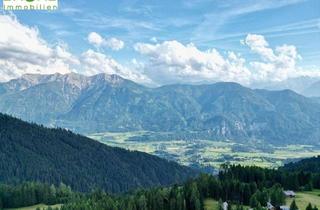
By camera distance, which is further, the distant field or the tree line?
the tree line

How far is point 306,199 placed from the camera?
146 m

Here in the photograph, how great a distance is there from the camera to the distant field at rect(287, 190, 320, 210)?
138 m

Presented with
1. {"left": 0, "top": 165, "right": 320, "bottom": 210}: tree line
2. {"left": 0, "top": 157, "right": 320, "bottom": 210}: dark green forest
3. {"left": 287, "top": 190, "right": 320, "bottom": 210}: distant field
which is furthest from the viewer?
{"left": 0, "top": 157, "right": 320, "bottom": 210}: dark green forest

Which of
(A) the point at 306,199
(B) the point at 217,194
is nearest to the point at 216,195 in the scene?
(B) the point at 217,194

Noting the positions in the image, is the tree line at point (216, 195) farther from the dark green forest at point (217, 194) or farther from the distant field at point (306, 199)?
the distant field at point (306, 199)

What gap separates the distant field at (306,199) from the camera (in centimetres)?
13775

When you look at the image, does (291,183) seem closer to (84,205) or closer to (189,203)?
(189,203)

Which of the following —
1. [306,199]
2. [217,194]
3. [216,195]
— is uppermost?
[217,194]

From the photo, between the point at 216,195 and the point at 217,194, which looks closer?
the point at 217,194

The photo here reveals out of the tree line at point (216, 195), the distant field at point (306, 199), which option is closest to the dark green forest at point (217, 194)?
the tree line at point (216, 195)

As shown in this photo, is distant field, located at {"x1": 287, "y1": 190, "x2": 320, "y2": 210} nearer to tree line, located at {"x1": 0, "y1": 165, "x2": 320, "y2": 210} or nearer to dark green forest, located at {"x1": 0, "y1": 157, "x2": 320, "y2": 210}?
tree line, located at {"x1": 0, "y1": 165, "x2": 320, "y2": 210}

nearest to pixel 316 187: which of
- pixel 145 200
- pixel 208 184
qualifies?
pixel 208 184

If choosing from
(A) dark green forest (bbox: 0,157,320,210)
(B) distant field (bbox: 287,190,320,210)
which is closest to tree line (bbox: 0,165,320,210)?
(A) dark green forest (bbox: 0,157,320,210)

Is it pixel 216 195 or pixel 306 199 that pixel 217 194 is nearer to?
pixel 216 195
